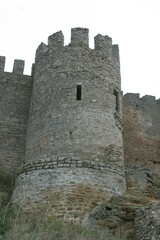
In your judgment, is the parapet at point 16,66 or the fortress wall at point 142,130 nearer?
the parapet at point 16,66

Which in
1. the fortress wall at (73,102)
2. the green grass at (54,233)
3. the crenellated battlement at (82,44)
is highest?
the crenellated battlement at (82,44)

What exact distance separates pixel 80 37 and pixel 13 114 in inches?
163

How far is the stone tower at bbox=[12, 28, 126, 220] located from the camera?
1091 cm

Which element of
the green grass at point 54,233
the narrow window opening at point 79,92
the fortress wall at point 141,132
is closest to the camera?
the green grass at point 54,233

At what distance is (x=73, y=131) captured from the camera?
11.9 meters

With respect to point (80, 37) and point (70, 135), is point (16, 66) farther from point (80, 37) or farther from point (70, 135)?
point (70, 135)

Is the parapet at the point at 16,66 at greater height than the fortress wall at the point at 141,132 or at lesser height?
greater

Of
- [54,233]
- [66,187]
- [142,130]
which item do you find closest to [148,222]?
[54,233]

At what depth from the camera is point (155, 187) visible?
12695mm

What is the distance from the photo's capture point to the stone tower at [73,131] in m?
10.9

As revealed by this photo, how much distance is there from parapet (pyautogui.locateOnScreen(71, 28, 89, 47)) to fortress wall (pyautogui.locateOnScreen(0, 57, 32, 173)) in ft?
10.3

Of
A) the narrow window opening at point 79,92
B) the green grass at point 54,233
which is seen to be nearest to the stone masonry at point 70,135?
the narrow window opening at point 79,92

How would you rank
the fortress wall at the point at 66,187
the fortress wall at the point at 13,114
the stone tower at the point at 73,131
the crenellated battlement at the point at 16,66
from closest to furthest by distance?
the fortress wall at the point at 66,187 → the stone tower at the point at 73,131 → the fortress wall at the point at 13,114 → the crenellated battlement at the point at 16,66

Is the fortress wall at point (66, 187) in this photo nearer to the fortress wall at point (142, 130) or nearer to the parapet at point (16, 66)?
the fortress wall at point (142, 130)
